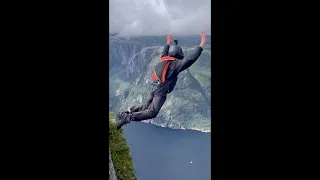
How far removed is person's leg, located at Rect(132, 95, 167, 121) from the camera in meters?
8.65

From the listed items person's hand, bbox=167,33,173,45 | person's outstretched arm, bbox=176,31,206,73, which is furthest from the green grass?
person's hand, bbox=167,33,173,45

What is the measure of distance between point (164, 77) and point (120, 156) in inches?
84.0

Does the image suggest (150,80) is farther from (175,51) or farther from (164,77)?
(175,51)

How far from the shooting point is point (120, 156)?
805 cm

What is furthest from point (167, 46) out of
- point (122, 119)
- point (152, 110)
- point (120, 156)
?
point (120, 156)

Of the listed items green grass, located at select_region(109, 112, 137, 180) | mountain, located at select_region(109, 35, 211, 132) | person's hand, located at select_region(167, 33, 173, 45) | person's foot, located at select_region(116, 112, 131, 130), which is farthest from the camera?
mountain, located at select_region(109, 35, 211, 132)

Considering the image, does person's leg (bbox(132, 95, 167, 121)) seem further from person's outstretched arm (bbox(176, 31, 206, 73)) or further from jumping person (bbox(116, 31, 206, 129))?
person's outstretched arm (bbox(176, 31, 206, 73))

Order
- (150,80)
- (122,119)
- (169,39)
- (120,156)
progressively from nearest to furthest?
(120,156), (122,119), (169,39), (150,80)

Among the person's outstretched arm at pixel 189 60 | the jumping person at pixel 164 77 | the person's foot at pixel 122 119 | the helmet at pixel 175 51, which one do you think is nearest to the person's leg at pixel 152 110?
the jumping person at pixel 164 77

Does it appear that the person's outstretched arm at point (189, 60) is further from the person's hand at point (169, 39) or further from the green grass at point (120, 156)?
the green grass at point (120, 156)

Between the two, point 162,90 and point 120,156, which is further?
point 162,90

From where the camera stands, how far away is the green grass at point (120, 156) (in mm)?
7860

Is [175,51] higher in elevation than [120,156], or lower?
higher
